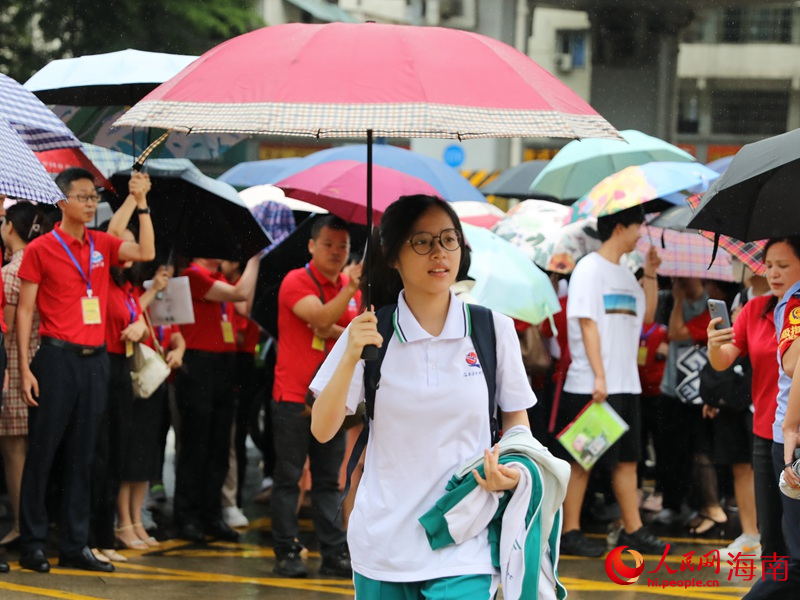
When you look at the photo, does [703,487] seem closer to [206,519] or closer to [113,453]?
[206,519]

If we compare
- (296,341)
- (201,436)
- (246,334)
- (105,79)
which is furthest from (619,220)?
(105,79)

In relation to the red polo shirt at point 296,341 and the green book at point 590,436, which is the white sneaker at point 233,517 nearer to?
the red polo shirt at point 296,341

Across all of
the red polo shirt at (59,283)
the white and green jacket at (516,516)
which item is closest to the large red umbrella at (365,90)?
the white and green jacket at (516,516)

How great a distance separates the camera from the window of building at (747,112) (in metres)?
22.0

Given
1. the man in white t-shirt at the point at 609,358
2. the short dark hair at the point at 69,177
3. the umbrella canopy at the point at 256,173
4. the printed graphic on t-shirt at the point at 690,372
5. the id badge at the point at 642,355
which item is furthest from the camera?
the umbrella canopy at the point at 256,173

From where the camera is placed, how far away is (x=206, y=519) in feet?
27.6

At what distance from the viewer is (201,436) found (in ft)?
27.3

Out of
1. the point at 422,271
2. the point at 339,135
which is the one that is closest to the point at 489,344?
the point at 422,271

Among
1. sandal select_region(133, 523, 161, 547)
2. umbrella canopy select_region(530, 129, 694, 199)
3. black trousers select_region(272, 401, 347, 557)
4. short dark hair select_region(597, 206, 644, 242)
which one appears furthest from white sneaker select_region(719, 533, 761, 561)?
sandal select_region(133, 523, 161, 547)

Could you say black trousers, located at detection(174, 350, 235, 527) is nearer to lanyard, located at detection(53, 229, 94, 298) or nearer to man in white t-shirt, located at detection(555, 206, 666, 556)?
lanyard, located at detection(53, 229, 94, 298)

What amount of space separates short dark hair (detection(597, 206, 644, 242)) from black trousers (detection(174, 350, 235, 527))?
265 centimetres

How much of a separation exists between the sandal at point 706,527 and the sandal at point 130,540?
3.86 metres

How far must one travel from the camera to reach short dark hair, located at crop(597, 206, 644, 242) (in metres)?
7.99

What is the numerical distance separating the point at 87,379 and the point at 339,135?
9.61ft
